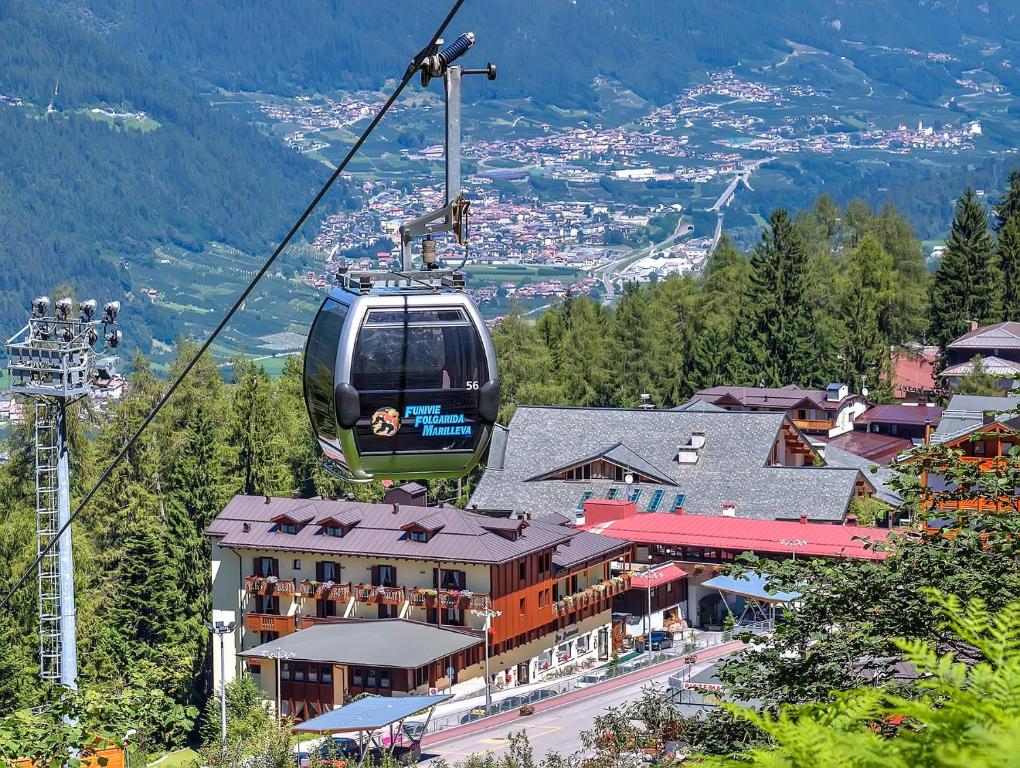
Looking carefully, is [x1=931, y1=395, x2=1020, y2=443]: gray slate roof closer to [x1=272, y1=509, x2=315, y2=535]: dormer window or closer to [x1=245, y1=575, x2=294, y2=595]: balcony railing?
[x1=272, y1=509, x2=315, y2=535]: dormer window

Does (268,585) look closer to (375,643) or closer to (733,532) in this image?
(375,643)

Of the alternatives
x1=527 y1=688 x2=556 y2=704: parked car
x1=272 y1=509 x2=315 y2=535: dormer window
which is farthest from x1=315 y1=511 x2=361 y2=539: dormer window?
x1=527 y1=688 x2=556 y2=704: parked car

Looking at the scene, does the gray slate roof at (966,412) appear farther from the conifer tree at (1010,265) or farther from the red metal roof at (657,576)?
the conifer tree at (1010,265)

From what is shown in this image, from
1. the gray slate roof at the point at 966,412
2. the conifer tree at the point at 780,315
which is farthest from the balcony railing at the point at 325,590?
the conifer tree at the point at 780,315

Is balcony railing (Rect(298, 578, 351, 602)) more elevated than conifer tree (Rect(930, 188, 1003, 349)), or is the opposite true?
conifer tree (Rect(930, 188, 1003, 349))

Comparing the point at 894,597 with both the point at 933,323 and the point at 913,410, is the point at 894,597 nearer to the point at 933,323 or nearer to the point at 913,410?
the point at 913,410

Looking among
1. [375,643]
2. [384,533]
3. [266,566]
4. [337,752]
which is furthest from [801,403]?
[337,752]
